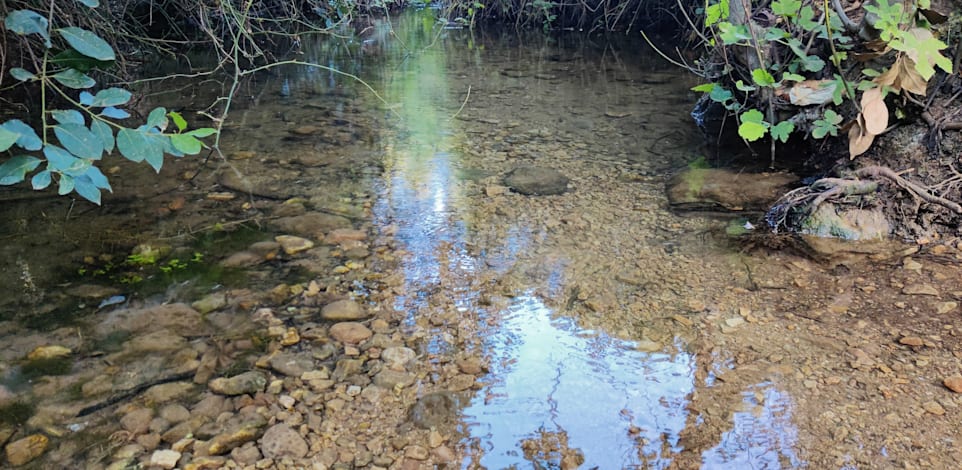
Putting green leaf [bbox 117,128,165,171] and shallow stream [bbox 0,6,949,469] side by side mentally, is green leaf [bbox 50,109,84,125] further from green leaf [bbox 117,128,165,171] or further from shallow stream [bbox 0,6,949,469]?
shallow stream [bbox 0,6,949,469]

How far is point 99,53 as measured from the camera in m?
1.92

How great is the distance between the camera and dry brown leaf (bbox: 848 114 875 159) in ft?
9.81

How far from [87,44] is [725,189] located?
9.63 ft

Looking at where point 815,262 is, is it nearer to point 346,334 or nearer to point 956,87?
point 956,87

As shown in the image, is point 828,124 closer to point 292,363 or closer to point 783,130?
point 783,130

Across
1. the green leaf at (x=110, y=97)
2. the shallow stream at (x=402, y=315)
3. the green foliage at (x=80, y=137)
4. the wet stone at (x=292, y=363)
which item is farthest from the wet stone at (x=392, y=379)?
the green leaf at (x=110, y=97)

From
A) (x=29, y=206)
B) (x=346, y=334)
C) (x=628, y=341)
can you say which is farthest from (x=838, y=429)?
(x=29, y=206)

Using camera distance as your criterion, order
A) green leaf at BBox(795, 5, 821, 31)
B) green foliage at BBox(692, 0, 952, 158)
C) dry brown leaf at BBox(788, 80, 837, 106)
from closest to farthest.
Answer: green foliage at BBox(692, 0, 952, 158)
green leaf at BBox(795, 5, 821, 31)
dry brown leaf at BBox(788, 80, 837, 106)

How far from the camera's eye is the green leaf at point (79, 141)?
1.78 meters

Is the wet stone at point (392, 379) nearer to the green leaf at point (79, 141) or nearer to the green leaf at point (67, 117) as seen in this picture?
the green leaf at point (79, 141)

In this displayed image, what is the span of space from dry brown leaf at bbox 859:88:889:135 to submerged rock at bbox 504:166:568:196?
1474 mm

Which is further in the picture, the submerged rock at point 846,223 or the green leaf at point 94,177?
the submerged rock at point 846,223

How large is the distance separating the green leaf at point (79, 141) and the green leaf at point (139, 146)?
0.06 meters

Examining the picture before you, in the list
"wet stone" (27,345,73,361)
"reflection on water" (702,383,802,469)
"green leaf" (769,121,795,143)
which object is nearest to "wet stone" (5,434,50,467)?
"wet stone" (27,345,73,361)
